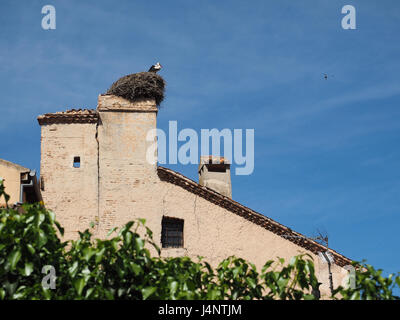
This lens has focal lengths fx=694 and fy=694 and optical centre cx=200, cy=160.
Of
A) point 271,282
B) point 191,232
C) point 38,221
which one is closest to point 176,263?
point 271,282

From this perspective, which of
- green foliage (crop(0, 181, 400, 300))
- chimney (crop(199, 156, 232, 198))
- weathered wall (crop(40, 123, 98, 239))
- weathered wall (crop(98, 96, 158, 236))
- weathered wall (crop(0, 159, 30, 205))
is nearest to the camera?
green foliage (crop(0, 181, 400, 300))

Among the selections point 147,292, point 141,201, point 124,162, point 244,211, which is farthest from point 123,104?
point 147,292

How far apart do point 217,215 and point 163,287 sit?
1050 centimetres

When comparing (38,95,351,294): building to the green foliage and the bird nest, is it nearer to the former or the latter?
the bird nest

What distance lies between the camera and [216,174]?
23.0m

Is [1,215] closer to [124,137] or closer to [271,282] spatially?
[271,282]

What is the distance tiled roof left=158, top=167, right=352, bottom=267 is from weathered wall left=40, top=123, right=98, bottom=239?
215 cm

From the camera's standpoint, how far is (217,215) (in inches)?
796

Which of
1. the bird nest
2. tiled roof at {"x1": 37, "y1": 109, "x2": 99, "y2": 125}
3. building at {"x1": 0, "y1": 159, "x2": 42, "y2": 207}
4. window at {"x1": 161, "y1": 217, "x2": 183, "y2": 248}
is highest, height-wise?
the bird nest

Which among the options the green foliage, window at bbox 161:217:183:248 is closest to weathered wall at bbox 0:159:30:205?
window at bbox 161:217:183:248

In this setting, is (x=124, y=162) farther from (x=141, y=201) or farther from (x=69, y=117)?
(x=69, y=117)

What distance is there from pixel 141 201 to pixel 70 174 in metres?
2.23

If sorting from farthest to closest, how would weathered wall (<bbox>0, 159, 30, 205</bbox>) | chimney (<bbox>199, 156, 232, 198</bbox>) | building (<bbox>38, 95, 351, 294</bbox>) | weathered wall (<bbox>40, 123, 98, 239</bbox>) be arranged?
1. chimney (<bbox>199, 156, 232, 198</bbox>)
2. building (<bbox>38, 95, 351, 294</bbox>)
3. weathered wall (<bbox>40, 123, 98, 239</bbox>)
4. weathered wall (<bbox>0, 159, 30, 205</bbox>)

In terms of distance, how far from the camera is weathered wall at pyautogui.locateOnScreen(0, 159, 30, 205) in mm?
18281
